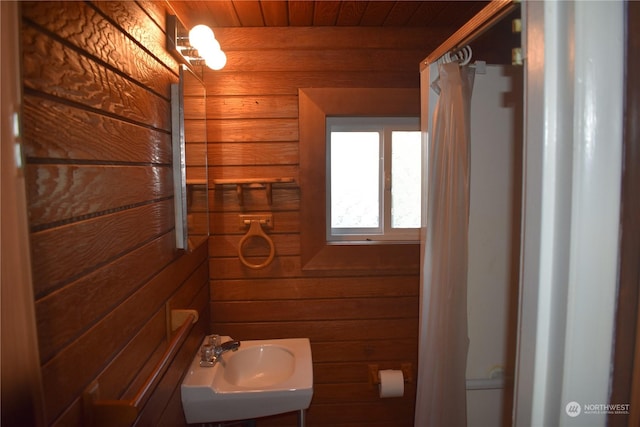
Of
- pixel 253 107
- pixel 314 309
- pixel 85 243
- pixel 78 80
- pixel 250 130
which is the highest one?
pixel 253 107

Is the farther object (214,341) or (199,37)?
(214,341)

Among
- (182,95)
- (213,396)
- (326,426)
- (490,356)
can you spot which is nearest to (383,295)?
(490,356)

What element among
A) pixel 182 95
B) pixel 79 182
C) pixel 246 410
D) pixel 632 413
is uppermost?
pixel 182 95

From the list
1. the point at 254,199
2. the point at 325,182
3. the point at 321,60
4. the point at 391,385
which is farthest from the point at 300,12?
the point at 391,385

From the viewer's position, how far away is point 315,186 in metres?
1.87

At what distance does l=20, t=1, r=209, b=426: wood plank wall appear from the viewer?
604 millimetres

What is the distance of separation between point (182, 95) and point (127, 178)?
512mm

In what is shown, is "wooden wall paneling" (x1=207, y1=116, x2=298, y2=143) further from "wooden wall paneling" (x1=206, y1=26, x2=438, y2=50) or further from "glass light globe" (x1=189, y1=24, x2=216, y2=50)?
"glass light globe" (x1=189, y1=24, x2=216, y2=50)

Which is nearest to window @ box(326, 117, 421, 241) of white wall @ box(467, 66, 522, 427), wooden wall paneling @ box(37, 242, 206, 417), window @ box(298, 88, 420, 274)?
window @ box(298, 88, 420, 274)

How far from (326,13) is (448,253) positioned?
1215mm

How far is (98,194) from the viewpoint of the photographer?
0.78 m

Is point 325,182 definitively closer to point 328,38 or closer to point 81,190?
point 328,38

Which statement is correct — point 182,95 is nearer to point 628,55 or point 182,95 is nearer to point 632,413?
point 628,55

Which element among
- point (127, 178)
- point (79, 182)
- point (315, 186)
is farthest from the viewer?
point (315, 186)
